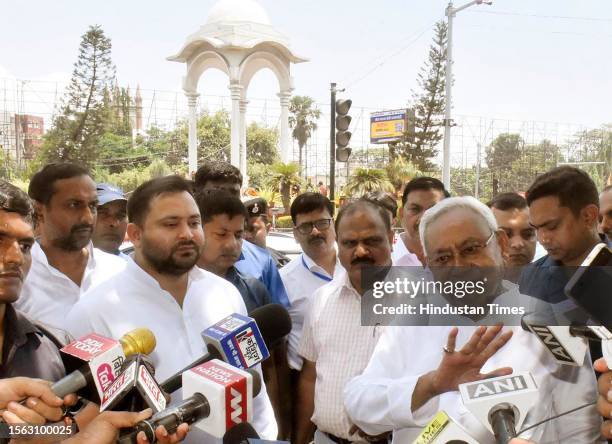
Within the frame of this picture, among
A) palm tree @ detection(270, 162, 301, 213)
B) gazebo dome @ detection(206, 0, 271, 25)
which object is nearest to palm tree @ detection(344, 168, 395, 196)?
palm tree @ detection(270, 162, 301, 213)

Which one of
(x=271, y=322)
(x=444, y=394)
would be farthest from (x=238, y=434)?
(x=444, y=394)

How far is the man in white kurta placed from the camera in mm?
2031

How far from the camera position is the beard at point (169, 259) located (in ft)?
7.26

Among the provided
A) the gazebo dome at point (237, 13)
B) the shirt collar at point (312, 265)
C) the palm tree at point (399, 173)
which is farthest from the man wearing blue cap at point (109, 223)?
the gazebo dome at point (237, 13)

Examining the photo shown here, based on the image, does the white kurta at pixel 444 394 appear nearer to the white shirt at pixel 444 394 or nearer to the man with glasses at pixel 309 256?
the white shirt at pixel 444 394

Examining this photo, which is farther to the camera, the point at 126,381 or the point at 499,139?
the point at 499,139

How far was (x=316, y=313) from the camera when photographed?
2.60 metres

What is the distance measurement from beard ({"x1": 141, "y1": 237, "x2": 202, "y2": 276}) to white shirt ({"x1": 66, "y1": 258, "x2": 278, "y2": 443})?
0.19ft

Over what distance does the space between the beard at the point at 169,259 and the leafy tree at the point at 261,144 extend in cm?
4432

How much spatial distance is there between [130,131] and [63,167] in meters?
45.9

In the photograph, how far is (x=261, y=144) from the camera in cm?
4672

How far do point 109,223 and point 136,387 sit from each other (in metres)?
2.69

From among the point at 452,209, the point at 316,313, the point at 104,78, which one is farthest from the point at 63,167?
the point at 104,78

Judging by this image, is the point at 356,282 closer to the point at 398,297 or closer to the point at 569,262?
the point at 398,297
